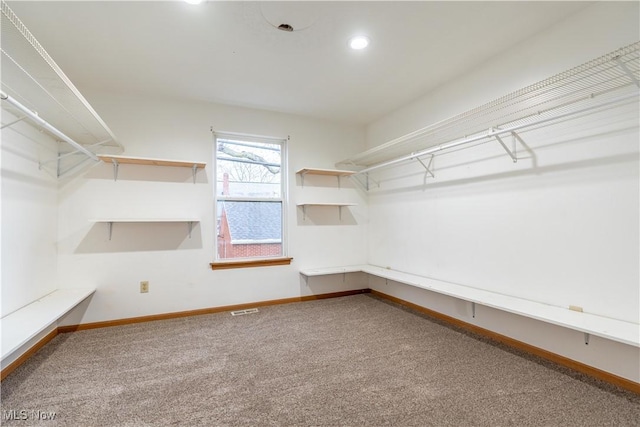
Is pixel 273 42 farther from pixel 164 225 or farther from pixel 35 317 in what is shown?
pixel 35 317

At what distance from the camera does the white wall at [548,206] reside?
5.84 ft

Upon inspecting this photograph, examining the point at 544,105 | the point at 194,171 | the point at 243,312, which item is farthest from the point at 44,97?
the point at 544,105

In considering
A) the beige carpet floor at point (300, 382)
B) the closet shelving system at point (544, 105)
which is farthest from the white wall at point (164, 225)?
the closet shelving system at point (544, 105)

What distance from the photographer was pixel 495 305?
2.14 metres

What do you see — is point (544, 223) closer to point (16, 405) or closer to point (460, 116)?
point (460, 116)

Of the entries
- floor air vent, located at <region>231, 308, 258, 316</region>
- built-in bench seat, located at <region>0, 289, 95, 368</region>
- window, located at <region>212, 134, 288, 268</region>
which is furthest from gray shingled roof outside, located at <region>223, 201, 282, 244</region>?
built-in bench seat, located at <region>0, 289, 95, 368</region>

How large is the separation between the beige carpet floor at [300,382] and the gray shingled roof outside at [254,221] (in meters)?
1.16

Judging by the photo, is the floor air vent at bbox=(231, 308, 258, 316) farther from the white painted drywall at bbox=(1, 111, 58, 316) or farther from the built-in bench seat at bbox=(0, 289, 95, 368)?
the white painted drywall at bbox=(1, 111, 58, 316)

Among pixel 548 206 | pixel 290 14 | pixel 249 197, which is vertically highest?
pixel 290 14

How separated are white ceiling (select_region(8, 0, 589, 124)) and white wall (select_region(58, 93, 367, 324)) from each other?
0.32 m

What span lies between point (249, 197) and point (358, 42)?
2104mm

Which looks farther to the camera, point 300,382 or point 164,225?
point 164,225

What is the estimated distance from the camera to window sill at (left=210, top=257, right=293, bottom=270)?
3335mm

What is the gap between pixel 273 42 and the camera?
7.32 feet
